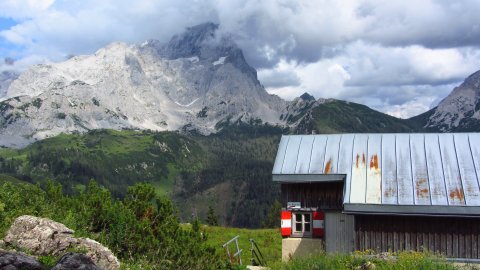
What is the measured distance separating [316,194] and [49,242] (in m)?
16.8

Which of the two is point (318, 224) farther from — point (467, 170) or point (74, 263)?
point (74, 263)

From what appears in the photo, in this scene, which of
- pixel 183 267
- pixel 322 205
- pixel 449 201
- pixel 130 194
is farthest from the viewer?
pixel 322 205

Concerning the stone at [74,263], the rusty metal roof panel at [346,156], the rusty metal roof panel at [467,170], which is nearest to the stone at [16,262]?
the stone at [74,263]

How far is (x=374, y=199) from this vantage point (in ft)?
80.7

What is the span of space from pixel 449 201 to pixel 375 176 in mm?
3938

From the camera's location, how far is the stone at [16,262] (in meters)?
11.4

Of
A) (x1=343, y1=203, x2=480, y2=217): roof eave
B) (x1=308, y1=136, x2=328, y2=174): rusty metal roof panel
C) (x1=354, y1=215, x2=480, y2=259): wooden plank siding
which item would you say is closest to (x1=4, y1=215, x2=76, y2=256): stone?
(x1=343, y1=203, x2=480, y2=217): roof eave

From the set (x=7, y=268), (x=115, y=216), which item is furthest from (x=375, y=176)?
(x=7, y=268)

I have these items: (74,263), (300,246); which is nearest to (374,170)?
(300,246)

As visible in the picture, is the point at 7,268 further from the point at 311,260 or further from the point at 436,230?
the point at 436,230

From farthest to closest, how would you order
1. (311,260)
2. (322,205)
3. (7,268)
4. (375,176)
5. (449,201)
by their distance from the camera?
(322,205), (375,176), (449,201), (311,260), (7,268)

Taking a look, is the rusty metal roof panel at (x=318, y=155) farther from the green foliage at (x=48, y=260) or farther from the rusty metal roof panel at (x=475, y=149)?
the green foliage at (x=48, y=260)

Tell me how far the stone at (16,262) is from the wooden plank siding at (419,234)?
17.0m

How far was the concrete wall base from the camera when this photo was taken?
27.9 m
